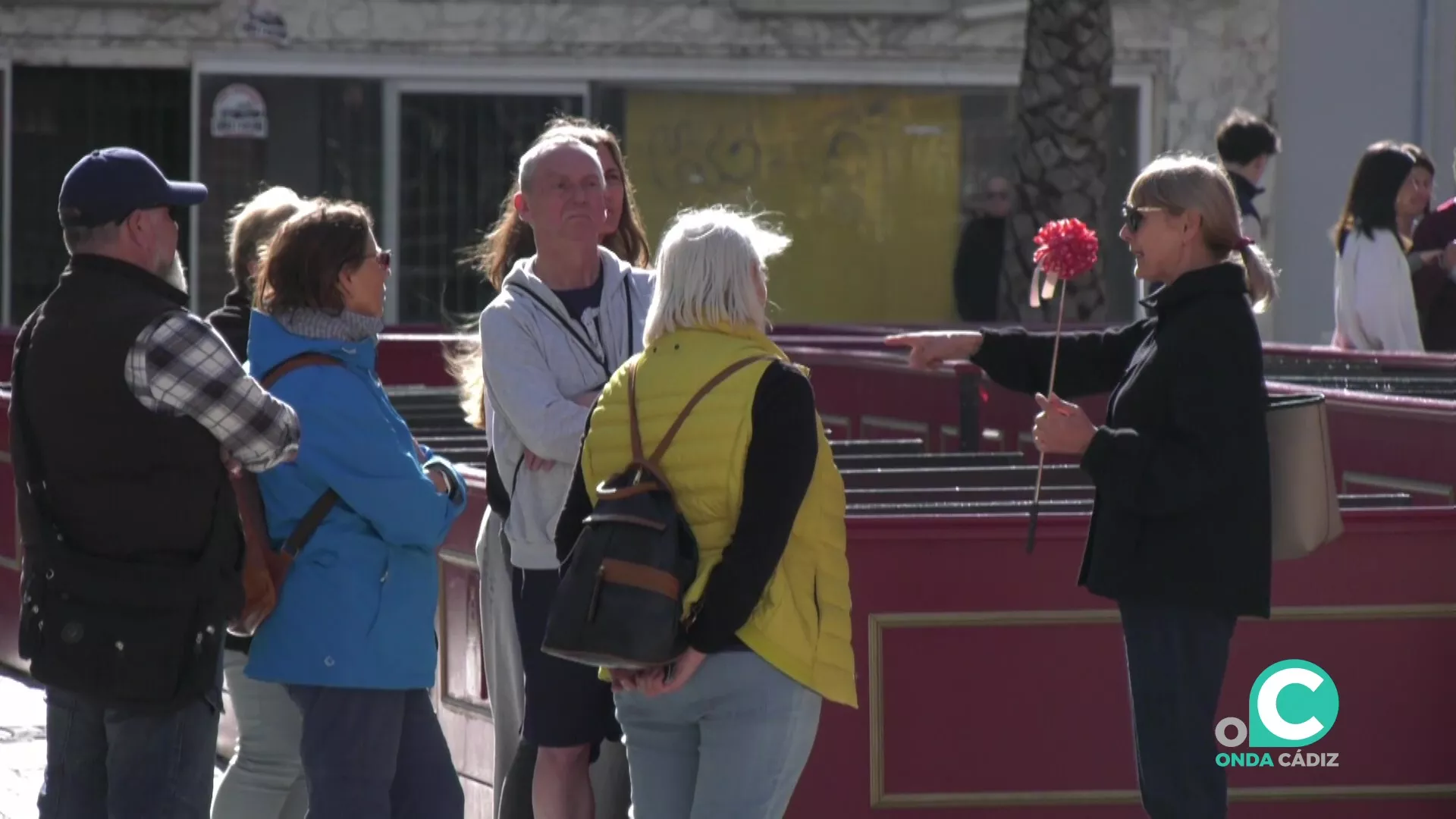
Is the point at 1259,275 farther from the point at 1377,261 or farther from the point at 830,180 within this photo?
the point at 830,180

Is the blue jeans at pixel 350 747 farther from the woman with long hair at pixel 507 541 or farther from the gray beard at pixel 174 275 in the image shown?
the gray beard at pixel 174 275

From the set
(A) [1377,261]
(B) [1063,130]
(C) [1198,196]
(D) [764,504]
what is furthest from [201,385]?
(B) [1063,130]

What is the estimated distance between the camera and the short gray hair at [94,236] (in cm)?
408

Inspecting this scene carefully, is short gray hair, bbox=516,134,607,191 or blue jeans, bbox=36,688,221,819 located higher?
short gray hair, bbox=516,134,607,191

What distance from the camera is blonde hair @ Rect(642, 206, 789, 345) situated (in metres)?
3.81

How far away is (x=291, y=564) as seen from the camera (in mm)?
4262

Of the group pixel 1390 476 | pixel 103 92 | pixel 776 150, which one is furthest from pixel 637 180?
pixel 1390 476

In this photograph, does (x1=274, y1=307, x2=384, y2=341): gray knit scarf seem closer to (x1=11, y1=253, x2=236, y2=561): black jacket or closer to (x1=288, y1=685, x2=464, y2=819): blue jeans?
(x1=11, y1=253, x2=236, y2=561): black jacket

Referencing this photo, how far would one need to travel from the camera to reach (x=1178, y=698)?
4297 millimetres

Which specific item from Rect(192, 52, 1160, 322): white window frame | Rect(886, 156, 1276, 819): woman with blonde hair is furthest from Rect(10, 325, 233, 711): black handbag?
→ Rect(192, 52, 1160, 322): white window frame

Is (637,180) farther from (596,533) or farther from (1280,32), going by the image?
(596,533)

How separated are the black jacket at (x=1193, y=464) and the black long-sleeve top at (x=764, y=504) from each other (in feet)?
2.42

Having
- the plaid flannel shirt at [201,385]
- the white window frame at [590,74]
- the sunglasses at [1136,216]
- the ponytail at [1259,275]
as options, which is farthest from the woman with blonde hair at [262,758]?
the white window frame at [590,74]

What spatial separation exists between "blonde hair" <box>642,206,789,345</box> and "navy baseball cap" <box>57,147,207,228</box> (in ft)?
3.21
